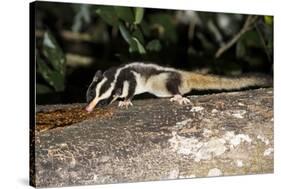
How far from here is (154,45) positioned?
2529 mm

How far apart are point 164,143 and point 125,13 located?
0.50 meters

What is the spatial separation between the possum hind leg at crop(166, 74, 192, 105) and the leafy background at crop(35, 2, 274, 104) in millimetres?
50

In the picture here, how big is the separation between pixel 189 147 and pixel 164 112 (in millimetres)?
169

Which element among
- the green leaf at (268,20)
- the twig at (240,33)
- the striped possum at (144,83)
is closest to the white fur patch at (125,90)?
the striped possum at (144,83)

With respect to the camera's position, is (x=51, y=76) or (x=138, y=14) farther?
(x=138, y=14)

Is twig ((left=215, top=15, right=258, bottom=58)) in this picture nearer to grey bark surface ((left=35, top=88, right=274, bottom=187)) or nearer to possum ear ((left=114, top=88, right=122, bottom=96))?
grey bark surface ((left=35, top=88, right=274, bottom=187))

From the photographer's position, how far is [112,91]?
2.43m

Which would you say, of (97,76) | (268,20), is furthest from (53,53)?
(268,20)

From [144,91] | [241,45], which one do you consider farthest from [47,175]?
[241,45]

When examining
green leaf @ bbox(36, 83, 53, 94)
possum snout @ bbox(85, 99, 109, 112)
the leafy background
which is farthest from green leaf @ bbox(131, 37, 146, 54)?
green leaf @ bbox(36, 83, 53, 94)

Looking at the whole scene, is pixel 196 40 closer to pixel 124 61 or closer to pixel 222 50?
pixel 222 50

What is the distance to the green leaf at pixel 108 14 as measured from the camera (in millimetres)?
2429

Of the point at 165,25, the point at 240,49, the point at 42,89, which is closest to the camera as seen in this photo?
the point at 42,89

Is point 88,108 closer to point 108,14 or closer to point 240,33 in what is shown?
point 108,14
